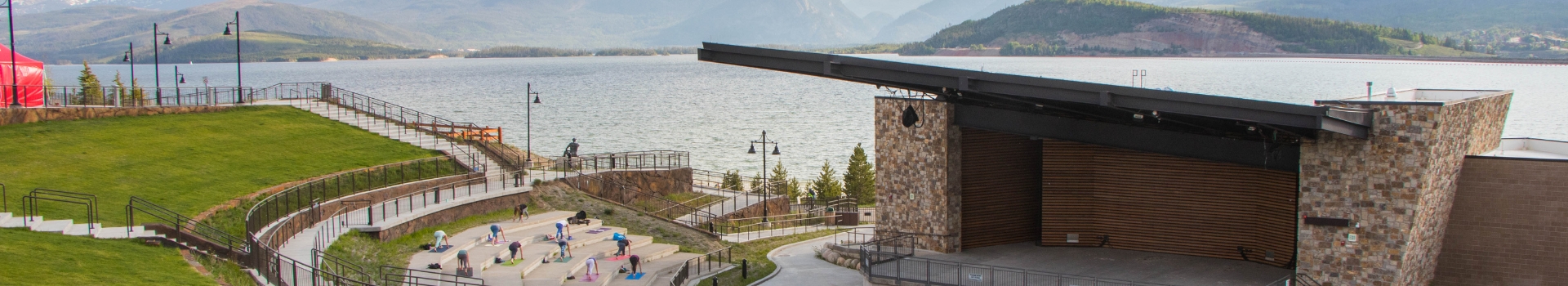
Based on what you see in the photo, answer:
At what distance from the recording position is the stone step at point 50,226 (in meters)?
21.7

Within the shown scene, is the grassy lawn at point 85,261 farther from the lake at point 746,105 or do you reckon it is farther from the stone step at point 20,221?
the lake at point 746,105

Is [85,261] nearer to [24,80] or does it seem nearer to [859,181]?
[24,80]

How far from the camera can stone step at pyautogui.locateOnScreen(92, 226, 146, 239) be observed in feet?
72.0

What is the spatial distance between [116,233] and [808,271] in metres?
15.7

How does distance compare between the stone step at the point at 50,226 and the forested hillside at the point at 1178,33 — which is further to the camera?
the forested hillside at the point at 1178,33

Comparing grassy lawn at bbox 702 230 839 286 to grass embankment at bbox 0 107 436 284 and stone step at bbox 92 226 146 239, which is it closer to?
grass embankment at bbox 0 107 436 284

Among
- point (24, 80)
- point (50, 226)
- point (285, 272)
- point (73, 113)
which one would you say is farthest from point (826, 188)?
point (50, 226)

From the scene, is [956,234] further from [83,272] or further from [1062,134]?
[83,272]

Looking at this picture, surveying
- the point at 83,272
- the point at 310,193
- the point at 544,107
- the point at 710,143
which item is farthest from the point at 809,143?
the point at 83,272

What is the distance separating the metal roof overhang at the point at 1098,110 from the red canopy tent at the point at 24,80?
25211 millimetres

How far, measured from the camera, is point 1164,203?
86.7ft

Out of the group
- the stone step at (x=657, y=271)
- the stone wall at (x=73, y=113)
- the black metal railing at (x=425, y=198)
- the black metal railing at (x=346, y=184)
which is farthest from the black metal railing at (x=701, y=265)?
the stone wall at (x=73, y=113)

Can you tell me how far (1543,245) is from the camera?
73.4ft

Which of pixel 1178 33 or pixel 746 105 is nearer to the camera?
pixel 746 105
